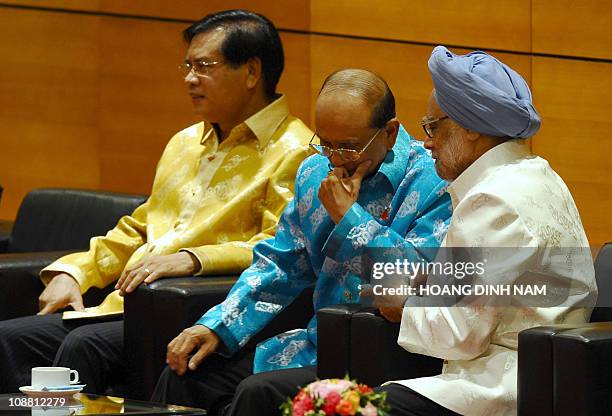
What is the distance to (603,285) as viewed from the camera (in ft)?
9.37

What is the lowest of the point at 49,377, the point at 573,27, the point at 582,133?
the point at 49,377

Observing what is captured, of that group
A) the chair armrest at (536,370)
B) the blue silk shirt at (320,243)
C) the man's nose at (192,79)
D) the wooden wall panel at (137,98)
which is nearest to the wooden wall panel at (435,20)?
the wooden wall panel at (137,98)

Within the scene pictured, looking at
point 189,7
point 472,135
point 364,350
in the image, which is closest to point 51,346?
point 364,350

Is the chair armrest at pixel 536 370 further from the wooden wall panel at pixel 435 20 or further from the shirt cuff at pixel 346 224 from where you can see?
the wooden wall panel at pixel 435 20

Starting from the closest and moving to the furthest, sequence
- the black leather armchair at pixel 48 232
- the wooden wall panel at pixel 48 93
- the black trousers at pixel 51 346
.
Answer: the black trousers at pixel 51 346, the black leather armchair at pixel 48 232, the wooden wall panel at pixel 48 93

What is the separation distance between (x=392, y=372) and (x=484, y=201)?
481mm

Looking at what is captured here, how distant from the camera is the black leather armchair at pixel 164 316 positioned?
3.32 meters

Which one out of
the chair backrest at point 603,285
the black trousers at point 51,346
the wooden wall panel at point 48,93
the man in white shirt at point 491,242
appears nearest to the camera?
the man in white shirt at point 491,242

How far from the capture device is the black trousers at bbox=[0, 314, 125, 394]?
361 cm

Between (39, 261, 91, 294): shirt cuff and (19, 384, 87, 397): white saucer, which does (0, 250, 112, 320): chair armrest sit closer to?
(39, 261, 91, 294): shirt cuff

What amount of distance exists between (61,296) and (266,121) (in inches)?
33.1

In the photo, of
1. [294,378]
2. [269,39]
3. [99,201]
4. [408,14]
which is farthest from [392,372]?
[408,14]

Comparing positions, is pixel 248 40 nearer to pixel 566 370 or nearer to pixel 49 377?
pixel 49 377

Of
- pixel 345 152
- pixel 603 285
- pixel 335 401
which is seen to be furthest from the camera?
pixel 345 152
